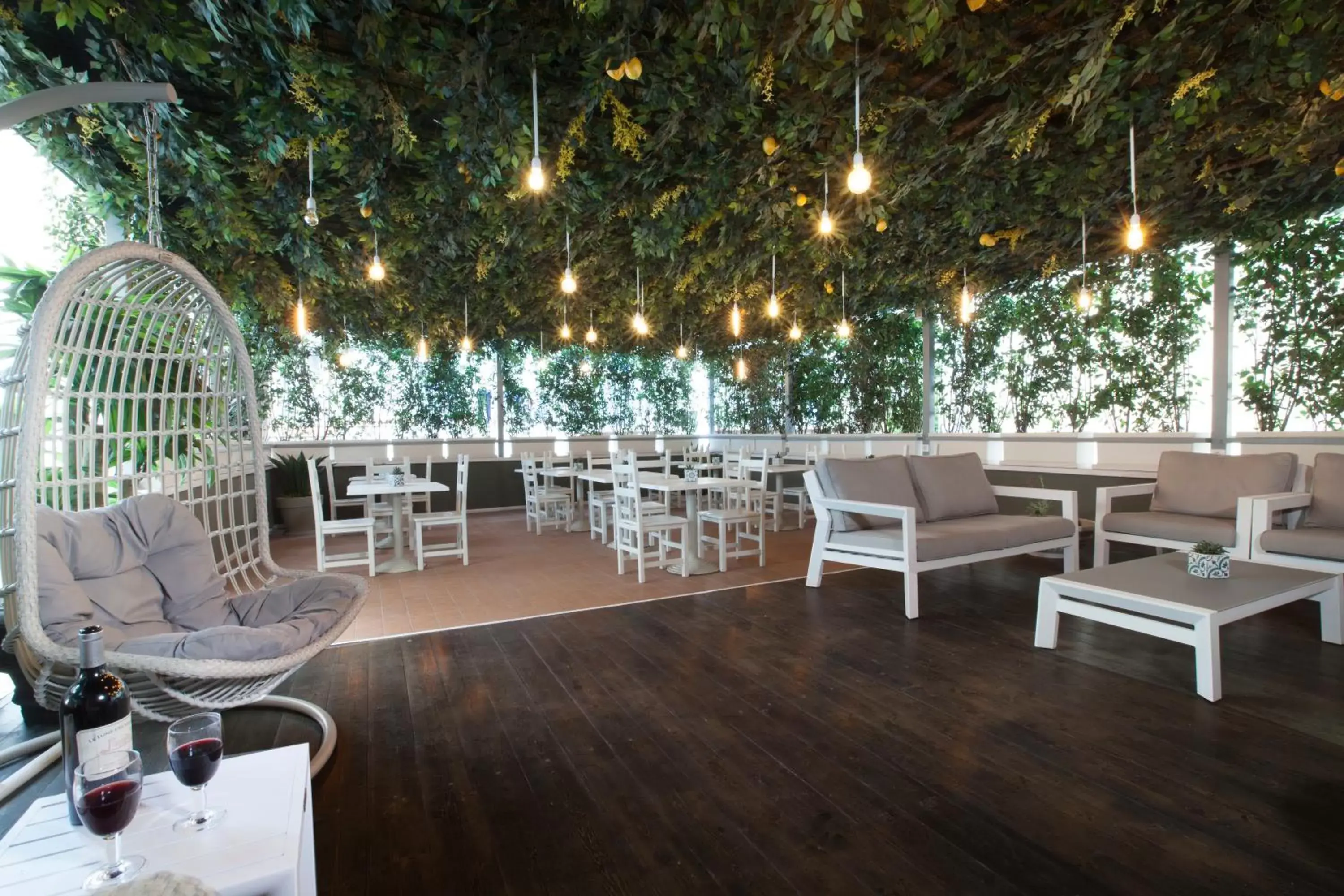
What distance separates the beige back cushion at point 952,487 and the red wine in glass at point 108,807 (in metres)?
4.58

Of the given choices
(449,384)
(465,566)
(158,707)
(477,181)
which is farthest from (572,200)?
(449,384)

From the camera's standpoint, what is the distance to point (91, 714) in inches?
49.7

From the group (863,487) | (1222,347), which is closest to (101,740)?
(863,487)

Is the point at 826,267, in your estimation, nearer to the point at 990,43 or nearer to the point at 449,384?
the point at 990,43

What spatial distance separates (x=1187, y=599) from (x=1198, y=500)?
2.50m

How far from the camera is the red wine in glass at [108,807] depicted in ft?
3.52

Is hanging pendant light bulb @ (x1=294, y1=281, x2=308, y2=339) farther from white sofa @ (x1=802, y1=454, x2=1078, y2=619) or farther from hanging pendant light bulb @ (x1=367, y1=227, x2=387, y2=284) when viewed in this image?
white sofa @ (x1=802, y1=454, x2=1078, y2=619)

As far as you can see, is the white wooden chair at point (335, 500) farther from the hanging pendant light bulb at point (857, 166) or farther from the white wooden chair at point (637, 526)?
the hanging pendant light bulb at point (857, 166)

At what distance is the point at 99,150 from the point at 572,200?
9.38ft

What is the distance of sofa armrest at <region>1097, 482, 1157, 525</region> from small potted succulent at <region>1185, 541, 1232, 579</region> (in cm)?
163

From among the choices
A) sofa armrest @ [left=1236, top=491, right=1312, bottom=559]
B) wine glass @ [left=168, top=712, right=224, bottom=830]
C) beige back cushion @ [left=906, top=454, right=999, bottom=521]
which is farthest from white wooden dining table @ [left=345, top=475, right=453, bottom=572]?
sofa armrest @ [left=1236, top=491, right=1312, bottom=559]

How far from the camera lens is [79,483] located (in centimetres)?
245

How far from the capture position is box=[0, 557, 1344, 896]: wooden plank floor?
1.73 m

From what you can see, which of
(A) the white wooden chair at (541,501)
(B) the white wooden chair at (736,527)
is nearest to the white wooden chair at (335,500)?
(A) the white wooden chair at (541,501)
